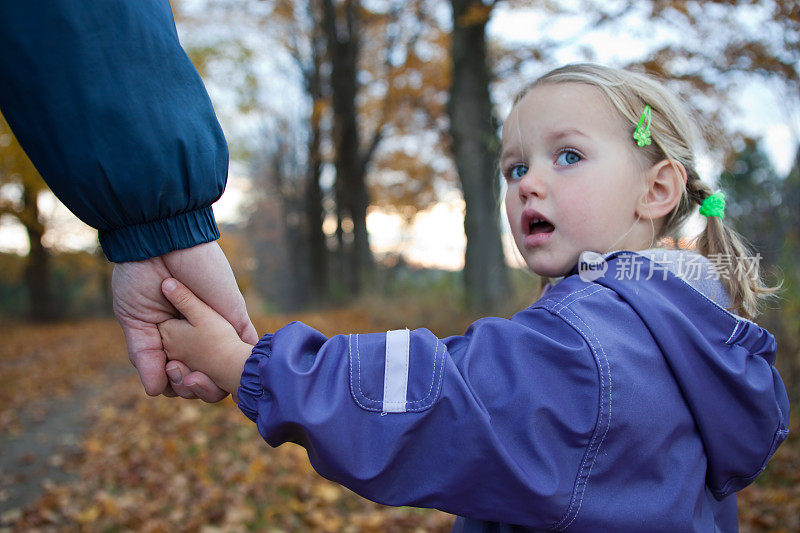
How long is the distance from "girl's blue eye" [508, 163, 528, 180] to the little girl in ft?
0.23

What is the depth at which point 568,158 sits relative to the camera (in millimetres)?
1363

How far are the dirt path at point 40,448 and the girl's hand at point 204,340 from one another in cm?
330

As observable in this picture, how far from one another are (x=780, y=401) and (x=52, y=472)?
4910 millimetres

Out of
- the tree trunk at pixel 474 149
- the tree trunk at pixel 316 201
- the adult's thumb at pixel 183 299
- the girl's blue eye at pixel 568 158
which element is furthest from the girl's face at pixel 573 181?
the tree trunk at pixel 316 201

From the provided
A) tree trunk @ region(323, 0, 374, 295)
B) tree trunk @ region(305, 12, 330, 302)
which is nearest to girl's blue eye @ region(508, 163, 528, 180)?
tree trunk @ region(323, 0, 374, 295)

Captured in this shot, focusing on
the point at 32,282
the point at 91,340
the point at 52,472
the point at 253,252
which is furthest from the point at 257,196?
the point at 52,472

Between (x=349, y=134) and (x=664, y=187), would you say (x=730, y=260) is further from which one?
(x=349, y=134)

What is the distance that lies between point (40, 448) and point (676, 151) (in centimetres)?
562

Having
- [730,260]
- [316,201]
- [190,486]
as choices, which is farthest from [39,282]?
[730,260]

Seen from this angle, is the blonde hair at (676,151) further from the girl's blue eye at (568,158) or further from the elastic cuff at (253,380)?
the elastic cuff at (253,380)

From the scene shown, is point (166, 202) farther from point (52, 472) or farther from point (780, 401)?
point (52, 472)

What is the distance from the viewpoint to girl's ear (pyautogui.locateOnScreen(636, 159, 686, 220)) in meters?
1.43

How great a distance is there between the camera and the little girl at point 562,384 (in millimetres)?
1005

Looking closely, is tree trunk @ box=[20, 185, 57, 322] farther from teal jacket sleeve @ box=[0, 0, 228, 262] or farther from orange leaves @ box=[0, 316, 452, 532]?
teal jacket sleeve @ box=[0, 0, 228, 262]
